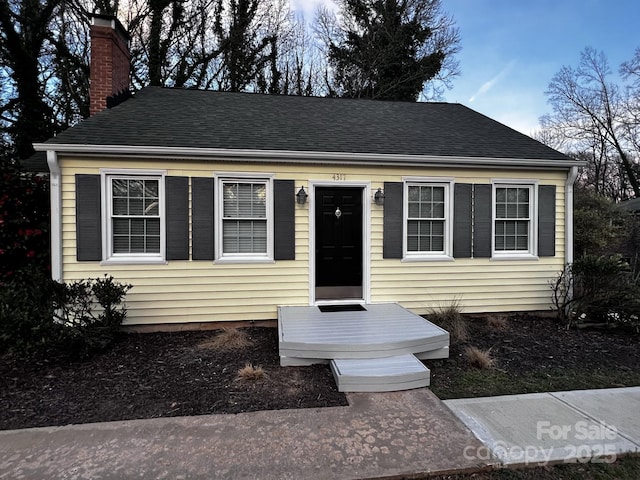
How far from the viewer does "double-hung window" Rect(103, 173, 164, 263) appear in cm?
552

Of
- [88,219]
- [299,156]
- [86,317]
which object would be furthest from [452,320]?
[88,219]

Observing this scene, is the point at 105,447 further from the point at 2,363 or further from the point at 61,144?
the point at 61,144

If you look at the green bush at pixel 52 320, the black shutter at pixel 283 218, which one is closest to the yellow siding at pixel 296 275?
the black shutter at pixel 283 218

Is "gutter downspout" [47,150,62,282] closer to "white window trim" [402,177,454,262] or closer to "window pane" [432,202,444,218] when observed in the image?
"white window trim" [402,177,454,262]

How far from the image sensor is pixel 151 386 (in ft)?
12.6

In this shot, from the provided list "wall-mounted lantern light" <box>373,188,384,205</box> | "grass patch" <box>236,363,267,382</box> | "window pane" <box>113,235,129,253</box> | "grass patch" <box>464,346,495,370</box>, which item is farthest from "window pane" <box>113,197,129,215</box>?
"grass patch" <box>464,346,495,370</box>

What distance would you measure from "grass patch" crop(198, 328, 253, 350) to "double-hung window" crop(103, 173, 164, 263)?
5.38 ft

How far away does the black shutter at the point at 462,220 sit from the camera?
634 cm

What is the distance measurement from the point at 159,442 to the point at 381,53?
17966 mm

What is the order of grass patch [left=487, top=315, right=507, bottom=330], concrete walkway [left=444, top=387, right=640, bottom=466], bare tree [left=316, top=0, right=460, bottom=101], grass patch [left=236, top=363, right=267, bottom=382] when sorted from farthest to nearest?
bare tree [left=316, top=0, right=460, bottom=101] < grass patch [left=487, top=315, right=507, bottom=330] < grass patch [left=236, top=363, right=267, bottom=382] < concrete walkway [left=444, top=387, right=640, bottom=466]

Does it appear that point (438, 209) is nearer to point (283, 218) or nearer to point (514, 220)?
point (514, 220)

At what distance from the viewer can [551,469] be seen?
101 inches

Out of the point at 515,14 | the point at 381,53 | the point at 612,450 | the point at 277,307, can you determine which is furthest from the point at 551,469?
the point at 381,53

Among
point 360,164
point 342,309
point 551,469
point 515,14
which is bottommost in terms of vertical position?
point 551,469
